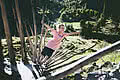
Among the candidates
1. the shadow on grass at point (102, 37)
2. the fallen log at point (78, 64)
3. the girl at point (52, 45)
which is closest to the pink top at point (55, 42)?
the girl at point (52, 45)

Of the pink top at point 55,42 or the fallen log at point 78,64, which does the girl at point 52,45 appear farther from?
the fallen log at point 78,64

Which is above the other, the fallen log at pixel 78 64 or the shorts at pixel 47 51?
the fallen log at pixel 78 64

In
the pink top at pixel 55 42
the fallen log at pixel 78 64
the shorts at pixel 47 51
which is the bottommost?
the shorts at pixel 47 51

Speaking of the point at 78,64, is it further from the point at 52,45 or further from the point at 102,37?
the point at 102,37

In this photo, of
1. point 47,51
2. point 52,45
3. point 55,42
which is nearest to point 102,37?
point 55,42

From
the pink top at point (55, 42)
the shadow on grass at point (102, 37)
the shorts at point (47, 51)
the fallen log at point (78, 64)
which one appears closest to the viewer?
the fallen log at point (78, 64)

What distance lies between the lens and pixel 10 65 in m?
2.51

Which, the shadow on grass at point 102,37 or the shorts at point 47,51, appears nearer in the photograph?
the shorts at point 47,51

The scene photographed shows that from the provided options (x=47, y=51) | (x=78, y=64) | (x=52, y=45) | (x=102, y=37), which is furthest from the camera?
(x=102, y=37)

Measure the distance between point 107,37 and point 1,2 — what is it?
6.20 meters

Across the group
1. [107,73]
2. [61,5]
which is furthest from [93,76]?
[61,5]

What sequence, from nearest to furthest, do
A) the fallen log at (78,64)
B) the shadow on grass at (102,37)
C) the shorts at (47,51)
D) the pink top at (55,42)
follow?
the fallen log at (78,64) → the shorts at (47,51) → the pink top at (55,42) → the shadow on grass at (102,37)

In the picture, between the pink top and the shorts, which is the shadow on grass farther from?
the shorts

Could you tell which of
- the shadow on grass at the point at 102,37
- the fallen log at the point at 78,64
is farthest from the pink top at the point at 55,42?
the shadow on grass at the point at 102,37
